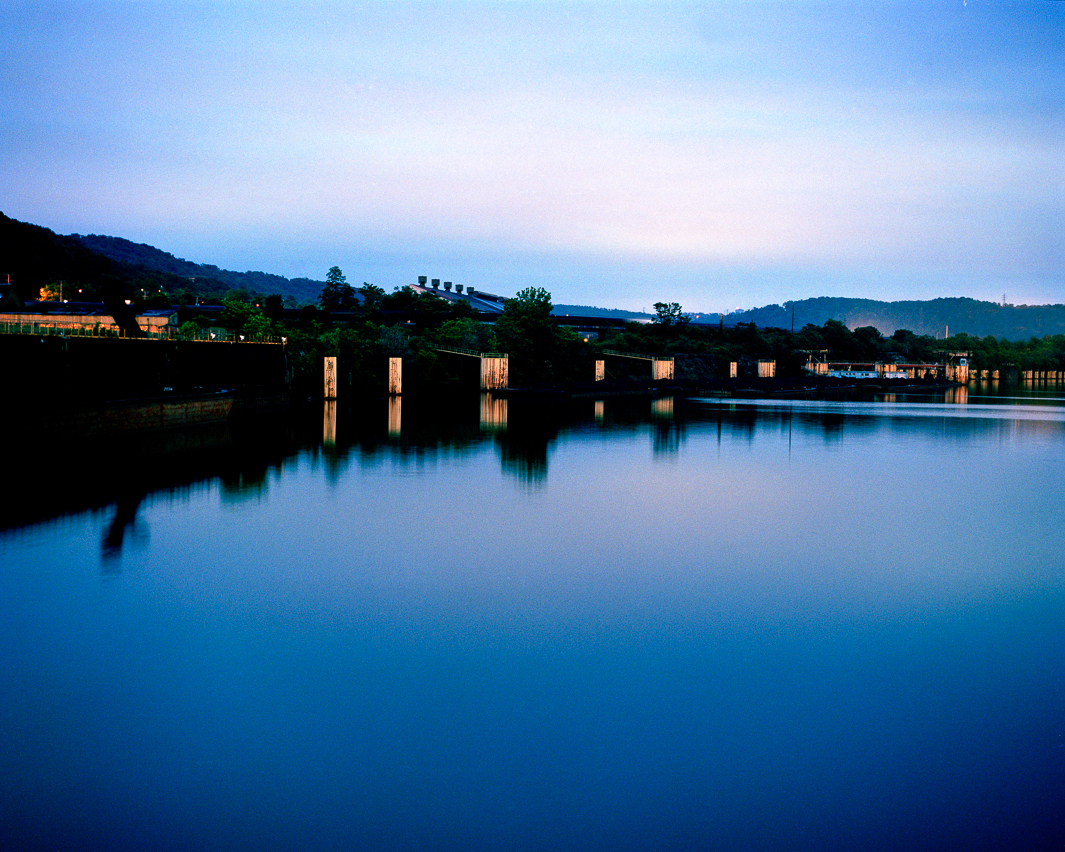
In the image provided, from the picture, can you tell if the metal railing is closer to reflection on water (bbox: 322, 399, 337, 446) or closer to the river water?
reflection on water (bbox: 322, 399, 337, 446)

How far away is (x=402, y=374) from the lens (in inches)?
2082

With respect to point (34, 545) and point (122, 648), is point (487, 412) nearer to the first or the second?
point (34, 545)

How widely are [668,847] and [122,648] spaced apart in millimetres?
6385

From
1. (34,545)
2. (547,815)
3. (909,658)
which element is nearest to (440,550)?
(34,545)

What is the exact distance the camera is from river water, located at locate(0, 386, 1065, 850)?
19.1ft

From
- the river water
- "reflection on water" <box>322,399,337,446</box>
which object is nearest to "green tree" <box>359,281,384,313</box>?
"reflection on water" <box>322,399,337,446</box>

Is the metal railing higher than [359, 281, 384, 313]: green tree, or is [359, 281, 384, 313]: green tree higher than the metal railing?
[359, 281, 384, 313]: green tree

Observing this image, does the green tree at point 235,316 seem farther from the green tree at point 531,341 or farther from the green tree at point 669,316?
the green tree at point 669,316

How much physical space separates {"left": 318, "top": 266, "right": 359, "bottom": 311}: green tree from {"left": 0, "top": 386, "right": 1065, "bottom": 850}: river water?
64551 millimetres

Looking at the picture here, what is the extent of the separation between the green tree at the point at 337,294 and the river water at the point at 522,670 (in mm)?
64551

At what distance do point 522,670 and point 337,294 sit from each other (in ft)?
264

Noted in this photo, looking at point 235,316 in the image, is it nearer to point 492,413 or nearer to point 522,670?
point 492,413

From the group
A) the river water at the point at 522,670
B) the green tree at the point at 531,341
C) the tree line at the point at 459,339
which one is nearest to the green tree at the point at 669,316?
the tree line at the point at 459,339

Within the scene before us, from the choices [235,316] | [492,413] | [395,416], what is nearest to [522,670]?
[395,416]
